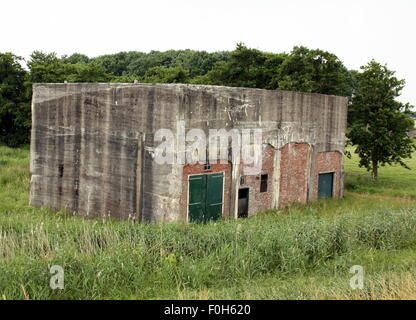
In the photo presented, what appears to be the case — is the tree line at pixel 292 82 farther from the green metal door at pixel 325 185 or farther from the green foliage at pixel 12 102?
the green metal door at pixel 325 185

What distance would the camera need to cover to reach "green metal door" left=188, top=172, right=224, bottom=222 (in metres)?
14.6

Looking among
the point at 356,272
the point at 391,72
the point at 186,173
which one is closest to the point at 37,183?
the point at 186,173

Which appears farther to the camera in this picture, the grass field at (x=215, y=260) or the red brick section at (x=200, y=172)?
the red brick section at (x=200, y=172)

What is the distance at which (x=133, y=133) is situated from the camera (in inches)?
581

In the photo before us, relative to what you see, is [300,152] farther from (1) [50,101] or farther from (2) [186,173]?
(1) [50,101]

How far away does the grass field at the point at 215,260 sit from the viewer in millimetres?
7156

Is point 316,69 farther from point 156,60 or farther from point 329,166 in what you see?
point 156,60

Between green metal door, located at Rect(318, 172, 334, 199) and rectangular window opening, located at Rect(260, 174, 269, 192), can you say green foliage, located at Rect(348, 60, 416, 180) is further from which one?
rectangular window opening, located at Rect(260, 174, 269, 192)

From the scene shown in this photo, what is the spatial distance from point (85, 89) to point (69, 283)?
10079 mm

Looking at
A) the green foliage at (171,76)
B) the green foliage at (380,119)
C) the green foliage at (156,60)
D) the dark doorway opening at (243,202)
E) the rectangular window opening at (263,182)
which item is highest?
the green foliage at (156,60)

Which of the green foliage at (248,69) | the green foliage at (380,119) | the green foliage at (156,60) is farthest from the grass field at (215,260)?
the green foliage at (156,60)

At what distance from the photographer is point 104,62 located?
215ft

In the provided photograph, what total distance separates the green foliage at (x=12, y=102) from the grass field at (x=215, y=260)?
22.9 m

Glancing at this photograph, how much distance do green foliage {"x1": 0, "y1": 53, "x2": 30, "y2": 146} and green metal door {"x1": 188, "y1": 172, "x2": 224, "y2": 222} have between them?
22.0 meters
